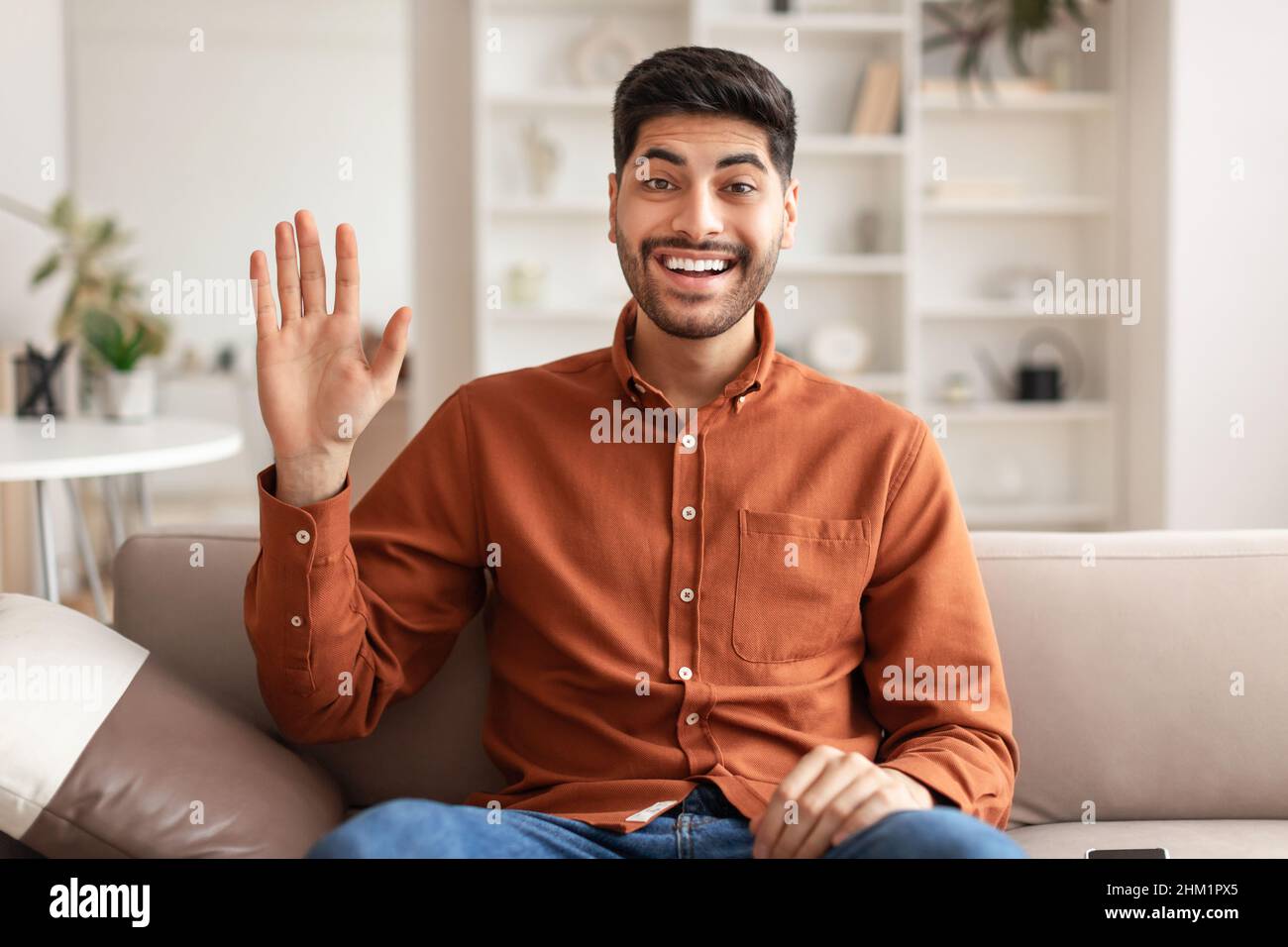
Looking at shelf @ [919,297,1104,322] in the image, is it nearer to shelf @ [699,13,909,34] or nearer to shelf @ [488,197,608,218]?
shelf @ [699,13,909,34]

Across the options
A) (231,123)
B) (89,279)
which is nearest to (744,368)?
(89,279)

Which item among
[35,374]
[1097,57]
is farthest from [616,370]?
[1097,57]

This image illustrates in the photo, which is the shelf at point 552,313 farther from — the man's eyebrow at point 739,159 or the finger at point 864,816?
the finger at point 864,816

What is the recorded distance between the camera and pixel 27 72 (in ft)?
15.9

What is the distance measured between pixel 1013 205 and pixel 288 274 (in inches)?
142

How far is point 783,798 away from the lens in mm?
1070

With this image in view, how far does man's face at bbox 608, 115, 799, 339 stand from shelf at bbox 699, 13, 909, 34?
3.00m

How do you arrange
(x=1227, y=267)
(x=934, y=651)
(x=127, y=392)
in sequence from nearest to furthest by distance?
1. (x=934, y=651)
2. (x=127, y=392)
3. (x=1227, y=267)

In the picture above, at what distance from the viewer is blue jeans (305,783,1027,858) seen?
952 mm

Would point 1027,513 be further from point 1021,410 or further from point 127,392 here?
point 127,392

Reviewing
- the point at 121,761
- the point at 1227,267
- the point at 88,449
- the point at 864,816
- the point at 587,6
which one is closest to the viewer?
the point at 864,816

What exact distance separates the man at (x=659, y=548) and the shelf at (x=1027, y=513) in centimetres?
316
